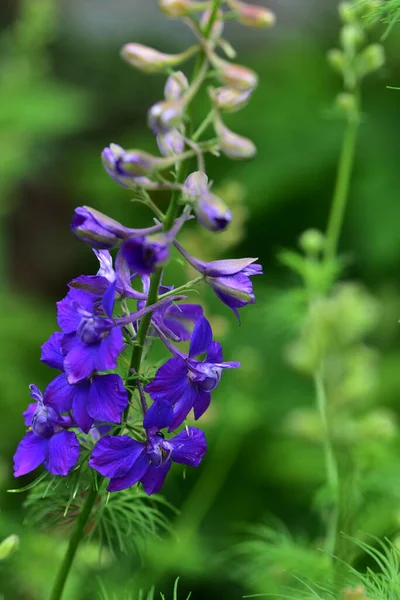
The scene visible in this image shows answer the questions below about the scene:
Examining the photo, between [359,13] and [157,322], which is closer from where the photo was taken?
[157,322]

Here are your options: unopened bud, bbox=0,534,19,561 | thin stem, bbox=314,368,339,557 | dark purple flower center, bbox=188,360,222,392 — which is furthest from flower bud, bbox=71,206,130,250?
thin stem, bbox=314,368,339,557

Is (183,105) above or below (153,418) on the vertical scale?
above

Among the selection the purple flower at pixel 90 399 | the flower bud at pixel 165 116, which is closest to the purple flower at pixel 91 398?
the purple flower at pixel 90 399

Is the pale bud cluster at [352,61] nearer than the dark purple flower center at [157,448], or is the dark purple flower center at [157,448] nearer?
the dark purple flower center at [157,448]

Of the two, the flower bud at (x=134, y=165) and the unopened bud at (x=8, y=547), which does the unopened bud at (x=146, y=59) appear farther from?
the unopened bud at (x=8, y=547)

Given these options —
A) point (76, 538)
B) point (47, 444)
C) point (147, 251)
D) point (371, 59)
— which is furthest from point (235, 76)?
point (371, 59)

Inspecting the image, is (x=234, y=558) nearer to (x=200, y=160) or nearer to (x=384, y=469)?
(x=384, y=469)

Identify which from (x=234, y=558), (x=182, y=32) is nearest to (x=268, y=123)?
(x=182, y=32)
